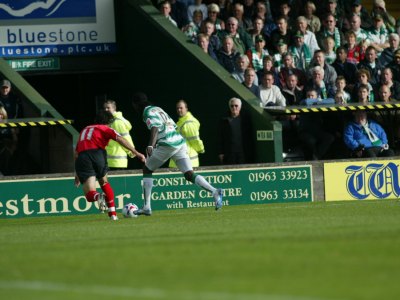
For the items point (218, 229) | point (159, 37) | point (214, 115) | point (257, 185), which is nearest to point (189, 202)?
point (257, 185)

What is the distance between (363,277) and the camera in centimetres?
1035

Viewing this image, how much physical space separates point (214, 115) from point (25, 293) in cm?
1481

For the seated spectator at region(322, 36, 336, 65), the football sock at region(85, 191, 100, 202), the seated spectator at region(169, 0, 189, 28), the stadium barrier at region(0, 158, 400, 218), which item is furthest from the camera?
the seated spectator at region(169, 0, 189, 28)

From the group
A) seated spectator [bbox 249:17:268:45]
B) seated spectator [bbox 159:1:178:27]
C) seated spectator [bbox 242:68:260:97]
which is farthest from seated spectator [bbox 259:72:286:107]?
seated spectator [bbox 159:1:178:27]

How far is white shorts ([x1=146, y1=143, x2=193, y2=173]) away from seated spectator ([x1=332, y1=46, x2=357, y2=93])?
21.0ft

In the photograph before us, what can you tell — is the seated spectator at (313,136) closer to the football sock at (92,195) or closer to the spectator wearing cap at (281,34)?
the spectator wearing cap at (281,34)

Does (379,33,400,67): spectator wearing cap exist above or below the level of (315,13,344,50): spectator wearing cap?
below

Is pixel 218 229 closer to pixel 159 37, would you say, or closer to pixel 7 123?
pixel 7 123

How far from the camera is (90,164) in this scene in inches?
748

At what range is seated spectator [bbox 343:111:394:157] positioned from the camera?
23.9m

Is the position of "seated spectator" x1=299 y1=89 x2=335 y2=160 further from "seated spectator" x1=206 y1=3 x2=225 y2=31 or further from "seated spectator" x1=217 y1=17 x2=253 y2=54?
"seated spectator" x1=206 y1=3 x2=225 y2=31

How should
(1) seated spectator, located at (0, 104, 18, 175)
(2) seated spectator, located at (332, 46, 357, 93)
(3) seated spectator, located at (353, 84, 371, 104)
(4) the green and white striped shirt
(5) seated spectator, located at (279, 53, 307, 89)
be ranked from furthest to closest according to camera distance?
(2) seated spectator, located at (332, 46, 357, 93)
(5) seated spectator, located at (279, 53, 307, 89)
(3) seated spectator, located at (353, 84, 371, 104)
(1) seated spectator, located at (0, 104, 18, 175)
(4) the green and white striped shirt

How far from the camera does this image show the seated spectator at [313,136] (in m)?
24.3

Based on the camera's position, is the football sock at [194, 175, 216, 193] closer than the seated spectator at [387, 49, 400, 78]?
Yes
